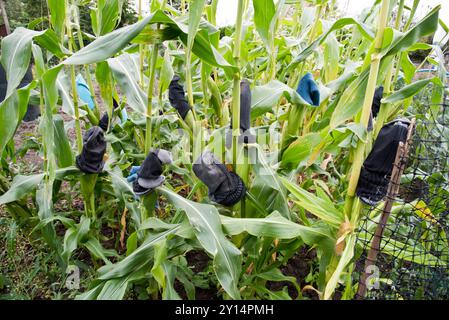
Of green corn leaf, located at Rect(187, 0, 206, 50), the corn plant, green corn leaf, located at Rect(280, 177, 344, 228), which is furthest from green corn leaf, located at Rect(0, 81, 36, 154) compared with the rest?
green corn leaf, located at Rect(280, 177, 344, 228)

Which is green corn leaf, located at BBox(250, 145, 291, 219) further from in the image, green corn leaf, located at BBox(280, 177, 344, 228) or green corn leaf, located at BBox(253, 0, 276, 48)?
green corn leaf, located at BBox(253, 0, 276, 48)

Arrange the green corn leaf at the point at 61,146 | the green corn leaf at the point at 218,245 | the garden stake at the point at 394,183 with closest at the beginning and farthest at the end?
the garden stake at the point at 394,183 → the green corn leaf at the point at 218,245 → the green corn leaf at the point at 61,146

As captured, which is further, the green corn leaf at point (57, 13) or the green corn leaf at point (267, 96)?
the green corn leaf at point (267, 96)

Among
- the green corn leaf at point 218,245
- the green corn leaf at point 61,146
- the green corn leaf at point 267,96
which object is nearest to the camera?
the green corn leaf at point 218,245

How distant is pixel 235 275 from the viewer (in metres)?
1.07

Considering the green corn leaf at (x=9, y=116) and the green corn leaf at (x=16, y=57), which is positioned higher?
the green corn leaf at (x=16, y=57)

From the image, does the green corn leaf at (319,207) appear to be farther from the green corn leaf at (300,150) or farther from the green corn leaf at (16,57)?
the green corn leaf at (16,57)

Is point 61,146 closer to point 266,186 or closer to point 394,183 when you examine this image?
point 266,186

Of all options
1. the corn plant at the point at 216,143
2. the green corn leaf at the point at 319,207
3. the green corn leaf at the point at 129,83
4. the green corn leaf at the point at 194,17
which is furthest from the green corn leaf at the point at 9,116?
the green corn leaf at the point at 319,207

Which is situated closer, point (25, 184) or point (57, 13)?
point (57, 13)

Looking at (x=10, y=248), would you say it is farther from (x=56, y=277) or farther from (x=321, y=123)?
(x=321, y=123)

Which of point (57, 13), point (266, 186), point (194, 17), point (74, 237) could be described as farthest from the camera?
point (74, 237)

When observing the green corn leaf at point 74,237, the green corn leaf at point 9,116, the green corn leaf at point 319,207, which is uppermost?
the green corn leaf at point 9,116

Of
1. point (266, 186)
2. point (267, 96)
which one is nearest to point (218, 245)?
point (266, 186)
